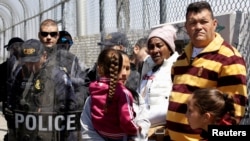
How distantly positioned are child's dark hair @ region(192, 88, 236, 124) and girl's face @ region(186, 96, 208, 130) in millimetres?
24

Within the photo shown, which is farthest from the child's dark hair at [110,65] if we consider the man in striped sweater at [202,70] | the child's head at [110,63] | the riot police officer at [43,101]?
the riot police officer at [43,101]

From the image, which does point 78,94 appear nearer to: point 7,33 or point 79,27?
point 79,27

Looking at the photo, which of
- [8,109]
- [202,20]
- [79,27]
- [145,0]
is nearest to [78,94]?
[8,109]

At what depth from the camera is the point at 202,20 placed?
105 inches

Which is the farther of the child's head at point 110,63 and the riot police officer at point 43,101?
the riot police officer at point 43,101

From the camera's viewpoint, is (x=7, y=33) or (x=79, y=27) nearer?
(x=79, y=27)

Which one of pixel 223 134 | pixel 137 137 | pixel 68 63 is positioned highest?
pixel 68 63

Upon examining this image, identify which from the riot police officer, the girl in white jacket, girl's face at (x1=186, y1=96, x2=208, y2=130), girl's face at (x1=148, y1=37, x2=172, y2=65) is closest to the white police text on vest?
the riot police officer

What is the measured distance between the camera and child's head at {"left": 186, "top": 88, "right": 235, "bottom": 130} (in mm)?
2256

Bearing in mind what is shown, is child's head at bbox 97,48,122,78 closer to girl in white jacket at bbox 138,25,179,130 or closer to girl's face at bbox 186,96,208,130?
girl in white jacket at bbox 138,25,179,130

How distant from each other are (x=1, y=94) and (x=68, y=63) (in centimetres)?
122

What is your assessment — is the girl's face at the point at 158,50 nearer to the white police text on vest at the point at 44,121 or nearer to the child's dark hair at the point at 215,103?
the white police text on vest at the point at 44,121

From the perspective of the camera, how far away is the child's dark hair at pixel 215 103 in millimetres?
2254

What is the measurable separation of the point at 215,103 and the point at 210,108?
0.11 ft
